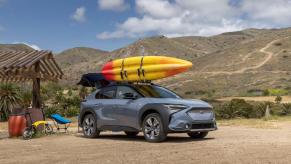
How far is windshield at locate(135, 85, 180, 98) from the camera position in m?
14.4

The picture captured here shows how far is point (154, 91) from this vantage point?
48.1ft

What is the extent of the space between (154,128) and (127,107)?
1333 millimetres

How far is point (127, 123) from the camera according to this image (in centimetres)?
1457

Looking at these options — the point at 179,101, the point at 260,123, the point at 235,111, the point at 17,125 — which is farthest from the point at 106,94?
the point at 235,111

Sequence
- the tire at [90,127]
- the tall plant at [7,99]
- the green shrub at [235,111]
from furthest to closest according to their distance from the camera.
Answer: the tall plant at [7,99], the green shrub at [235,111], the tire at [90,127]

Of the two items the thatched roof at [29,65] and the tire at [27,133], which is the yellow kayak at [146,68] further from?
the thatched roof at [29,65]

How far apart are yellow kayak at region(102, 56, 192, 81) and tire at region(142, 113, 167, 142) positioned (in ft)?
4.91

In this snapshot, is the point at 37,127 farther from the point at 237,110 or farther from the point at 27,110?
the point at 237,110

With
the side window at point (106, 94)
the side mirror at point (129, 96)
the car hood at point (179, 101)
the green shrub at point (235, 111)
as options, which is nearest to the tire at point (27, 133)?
the side window at point (106, 94)

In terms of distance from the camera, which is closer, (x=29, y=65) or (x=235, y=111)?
(x=29, y=65)

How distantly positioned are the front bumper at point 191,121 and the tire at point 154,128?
261 millimetres

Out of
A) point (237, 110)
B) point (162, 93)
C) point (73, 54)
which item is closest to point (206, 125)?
point (162, 93)

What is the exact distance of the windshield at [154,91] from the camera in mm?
14445

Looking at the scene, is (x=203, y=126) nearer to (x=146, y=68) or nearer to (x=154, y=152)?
(x=146, y=68)
